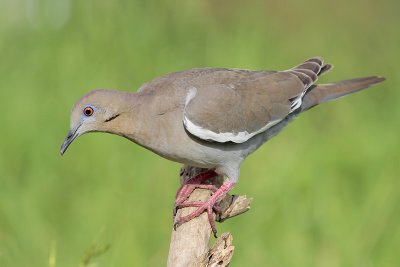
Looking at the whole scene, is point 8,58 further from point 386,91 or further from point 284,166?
point 386,91

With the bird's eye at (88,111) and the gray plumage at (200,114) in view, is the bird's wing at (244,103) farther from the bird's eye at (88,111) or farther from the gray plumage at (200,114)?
the bird's eye at (88,111)

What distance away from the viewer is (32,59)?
7648 mm

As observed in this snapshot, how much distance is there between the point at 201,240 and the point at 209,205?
457mm

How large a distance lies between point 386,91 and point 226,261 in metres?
4.46

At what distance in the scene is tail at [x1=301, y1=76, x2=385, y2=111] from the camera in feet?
19.0

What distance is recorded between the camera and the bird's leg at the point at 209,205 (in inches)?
181

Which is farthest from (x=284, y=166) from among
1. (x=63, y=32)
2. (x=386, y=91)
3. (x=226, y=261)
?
(x=226, y=261)

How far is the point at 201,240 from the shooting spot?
4.36 metres

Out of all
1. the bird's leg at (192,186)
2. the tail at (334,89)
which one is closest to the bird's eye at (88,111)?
the bird's leg at (192,186)

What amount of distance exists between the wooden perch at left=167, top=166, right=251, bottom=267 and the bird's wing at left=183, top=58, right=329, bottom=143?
35cm

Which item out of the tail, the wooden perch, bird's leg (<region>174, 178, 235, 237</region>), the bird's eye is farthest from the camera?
the tail

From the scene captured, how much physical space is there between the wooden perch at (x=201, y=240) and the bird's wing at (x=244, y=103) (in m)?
0.35

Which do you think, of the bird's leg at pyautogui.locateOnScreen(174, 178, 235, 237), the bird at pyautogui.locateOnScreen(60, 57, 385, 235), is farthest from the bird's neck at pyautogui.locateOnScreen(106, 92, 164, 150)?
the bird's leg at pyautogui.locateOnScreen(174, 178, 235, 237)

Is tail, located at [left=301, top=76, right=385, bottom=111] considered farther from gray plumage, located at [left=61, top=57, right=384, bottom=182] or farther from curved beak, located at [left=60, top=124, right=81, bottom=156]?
curved beak, located at [left=60, top=124, right=81, bottom=156]
